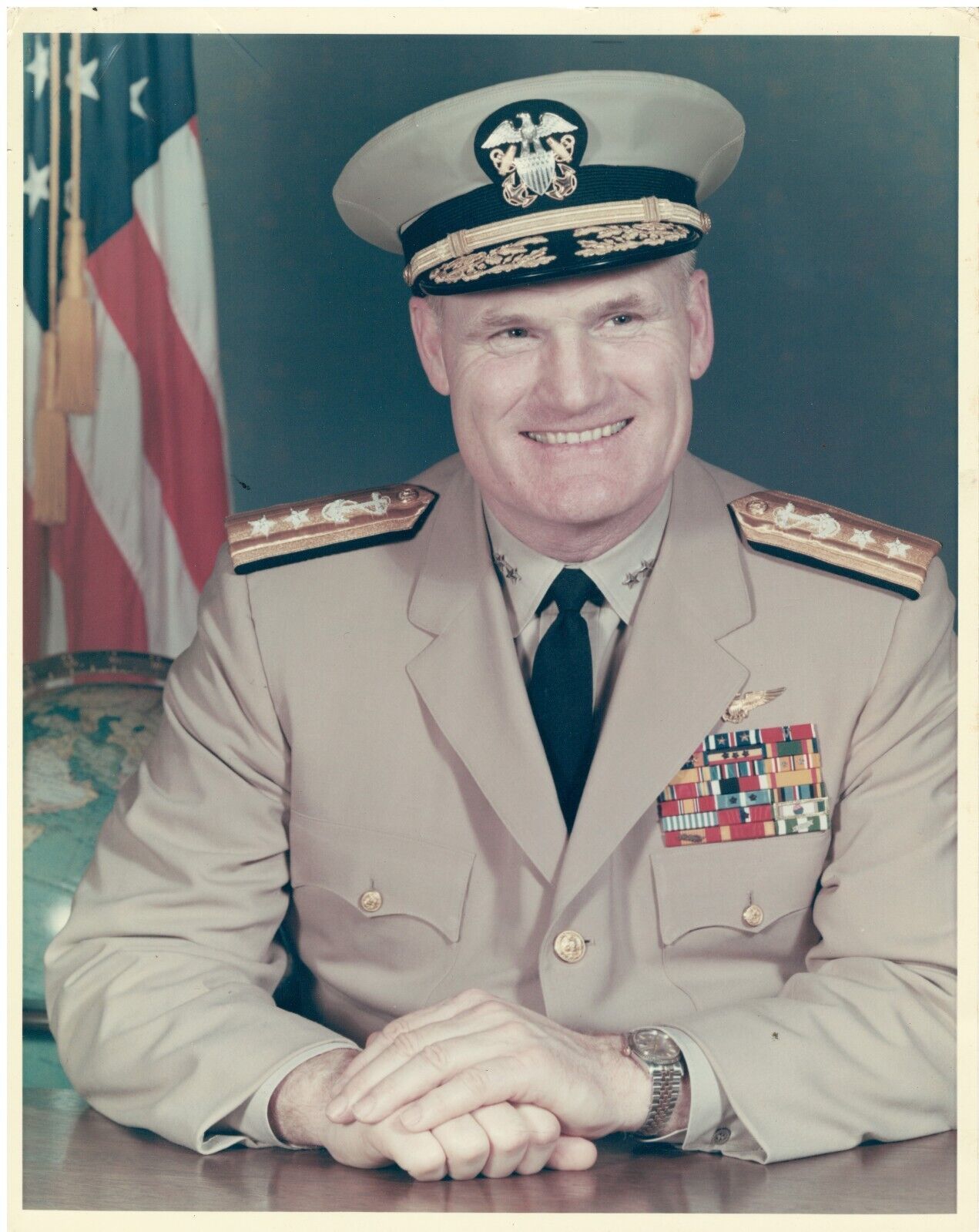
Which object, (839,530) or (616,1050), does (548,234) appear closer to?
(839,530)

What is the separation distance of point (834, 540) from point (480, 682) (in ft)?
1.69

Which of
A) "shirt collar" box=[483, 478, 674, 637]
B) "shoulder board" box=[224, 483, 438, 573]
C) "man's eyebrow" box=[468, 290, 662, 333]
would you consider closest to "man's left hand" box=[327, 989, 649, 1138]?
"shirt collar" box=[483, 478, 674, 637]

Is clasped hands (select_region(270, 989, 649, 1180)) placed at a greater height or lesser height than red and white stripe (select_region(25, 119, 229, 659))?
lesser

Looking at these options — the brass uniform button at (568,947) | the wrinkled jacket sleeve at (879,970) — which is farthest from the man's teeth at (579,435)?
the brass uniform button at (568,947)

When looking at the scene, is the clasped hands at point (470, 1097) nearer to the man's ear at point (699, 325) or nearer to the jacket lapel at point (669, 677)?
the jacket lapel at point (669, 677)

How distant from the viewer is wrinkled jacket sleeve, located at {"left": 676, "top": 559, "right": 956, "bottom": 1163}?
1753 mm

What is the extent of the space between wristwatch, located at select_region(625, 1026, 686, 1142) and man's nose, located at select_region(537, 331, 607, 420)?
0.76 m

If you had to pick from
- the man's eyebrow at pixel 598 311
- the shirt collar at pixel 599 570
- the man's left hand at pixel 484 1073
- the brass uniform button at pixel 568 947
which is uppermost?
the man's eyebrow at pixel 598 311

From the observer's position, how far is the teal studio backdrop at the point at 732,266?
6.66 ft

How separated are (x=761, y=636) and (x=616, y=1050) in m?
0.57

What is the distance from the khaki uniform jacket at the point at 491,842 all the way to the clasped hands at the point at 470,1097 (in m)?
0.12

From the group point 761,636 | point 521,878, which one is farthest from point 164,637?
point 761,636

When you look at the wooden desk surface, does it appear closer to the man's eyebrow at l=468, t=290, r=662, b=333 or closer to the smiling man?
the smiling man

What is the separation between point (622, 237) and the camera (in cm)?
186
